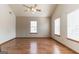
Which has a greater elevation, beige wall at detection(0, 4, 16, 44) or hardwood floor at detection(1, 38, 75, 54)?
beige wall at detection(0, 4, 16, 44)

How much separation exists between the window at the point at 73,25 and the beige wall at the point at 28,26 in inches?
265

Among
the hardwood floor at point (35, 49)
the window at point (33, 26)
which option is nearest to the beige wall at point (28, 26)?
the window at point (33, 26)

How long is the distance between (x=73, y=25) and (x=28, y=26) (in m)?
7.46

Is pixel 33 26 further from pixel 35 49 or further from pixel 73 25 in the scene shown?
pixel 73 25

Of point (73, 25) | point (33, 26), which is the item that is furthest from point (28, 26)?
point (73, 25)

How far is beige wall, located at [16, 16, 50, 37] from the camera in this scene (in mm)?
12727

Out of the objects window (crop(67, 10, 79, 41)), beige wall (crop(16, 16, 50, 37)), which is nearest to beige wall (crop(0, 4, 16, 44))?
beige wall (crop(16, 16, 50, 37))

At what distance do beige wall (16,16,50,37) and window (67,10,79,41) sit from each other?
672 centimetres

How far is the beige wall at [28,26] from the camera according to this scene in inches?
501

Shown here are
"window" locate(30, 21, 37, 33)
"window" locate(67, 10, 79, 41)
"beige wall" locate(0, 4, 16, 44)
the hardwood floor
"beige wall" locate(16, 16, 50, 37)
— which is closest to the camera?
the hardwood floor

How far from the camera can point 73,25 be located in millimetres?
5832

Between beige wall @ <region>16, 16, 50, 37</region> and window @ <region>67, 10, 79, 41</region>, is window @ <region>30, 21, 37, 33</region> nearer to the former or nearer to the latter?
beige wall @ <region>16, 16, 50, 37</region>

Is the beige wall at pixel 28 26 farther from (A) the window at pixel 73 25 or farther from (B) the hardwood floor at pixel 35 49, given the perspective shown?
(A) the window at pixel 73 25
